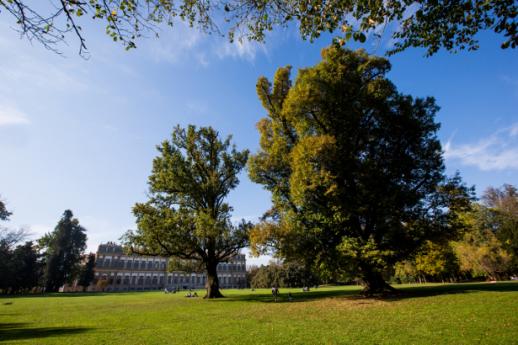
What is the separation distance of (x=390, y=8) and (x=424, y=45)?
5.42ft

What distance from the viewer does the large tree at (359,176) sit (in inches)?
712

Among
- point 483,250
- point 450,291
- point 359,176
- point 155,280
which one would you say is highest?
point 359,176

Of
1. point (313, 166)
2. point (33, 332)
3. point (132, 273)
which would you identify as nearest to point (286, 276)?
point (132, 273)

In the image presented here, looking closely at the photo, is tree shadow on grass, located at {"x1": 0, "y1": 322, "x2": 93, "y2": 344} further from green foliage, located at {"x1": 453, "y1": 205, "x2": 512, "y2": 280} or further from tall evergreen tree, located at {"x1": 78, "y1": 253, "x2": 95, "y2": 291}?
tall evergreen tree, located at {"x1": 78, "y1": 253, "x2": 95, "y2": 291}

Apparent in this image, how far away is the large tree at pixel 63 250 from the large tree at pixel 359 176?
74125mm

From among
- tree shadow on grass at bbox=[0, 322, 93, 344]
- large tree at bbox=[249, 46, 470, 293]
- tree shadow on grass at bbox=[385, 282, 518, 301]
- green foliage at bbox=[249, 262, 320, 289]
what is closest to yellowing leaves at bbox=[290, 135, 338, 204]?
large tree at bbox=[249, 46, 470, 293]

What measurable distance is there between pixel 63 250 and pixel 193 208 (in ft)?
207

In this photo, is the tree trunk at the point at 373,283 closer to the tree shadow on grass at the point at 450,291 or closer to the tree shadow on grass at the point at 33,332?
the tree shadow on grass at the point at 450,291

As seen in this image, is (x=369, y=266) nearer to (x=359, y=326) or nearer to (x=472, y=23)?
(x=359, y=326)

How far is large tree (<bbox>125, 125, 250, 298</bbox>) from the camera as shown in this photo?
25.4 metres

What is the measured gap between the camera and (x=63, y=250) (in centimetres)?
6988

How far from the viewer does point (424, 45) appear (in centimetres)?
808

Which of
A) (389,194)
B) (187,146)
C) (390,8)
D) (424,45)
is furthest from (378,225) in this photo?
(187,146)

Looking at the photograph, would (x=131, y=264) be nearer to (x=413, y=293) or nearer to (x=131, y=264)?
(x=131, y=264)
